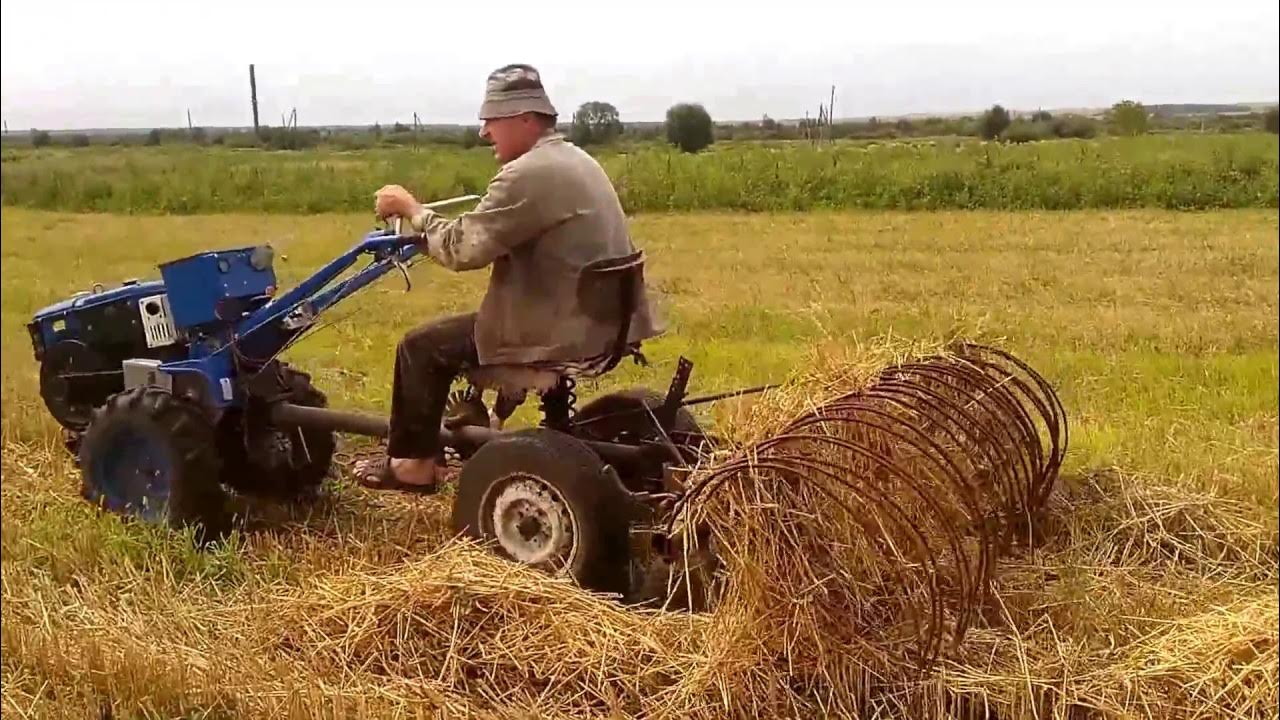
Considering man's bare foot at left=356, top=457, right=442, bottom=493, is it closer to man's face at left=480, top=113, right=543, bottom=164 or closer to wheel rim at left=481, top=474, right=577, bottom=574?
wheel rim at left=481, top=474, right=577, bottom=574

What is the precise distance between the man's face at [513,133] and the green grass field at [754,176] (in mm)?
1076

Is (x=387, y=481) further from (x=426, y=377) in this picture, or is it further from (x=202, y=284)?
(x=202, y=284)

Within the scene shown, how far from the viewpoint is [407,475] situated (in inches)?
185

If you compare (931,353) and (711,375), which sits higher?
(931,353)

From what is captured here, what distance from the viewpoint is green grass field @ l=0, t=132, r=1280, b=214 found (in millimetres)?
3918

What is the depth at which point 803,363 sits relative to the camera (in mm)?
4586

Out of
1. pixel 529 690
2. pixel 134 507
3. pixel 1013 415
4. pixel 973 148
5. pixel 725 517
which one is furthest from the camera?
pixel 973 148

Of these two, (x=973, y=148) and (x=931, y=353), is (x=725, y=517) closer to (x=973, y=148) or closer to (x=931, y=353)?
(x=931, y=353)

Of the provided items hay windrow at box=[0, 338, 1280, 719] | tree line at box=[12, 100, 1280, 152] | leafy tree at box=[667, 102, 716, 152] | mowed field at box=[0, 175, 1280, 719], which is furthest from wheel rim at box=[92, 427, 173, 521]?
leafy tree at box=[667, 102, 716, 152]

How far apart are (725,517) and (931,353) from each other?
1.52 m

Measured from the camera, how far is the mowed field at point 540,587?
3562mm

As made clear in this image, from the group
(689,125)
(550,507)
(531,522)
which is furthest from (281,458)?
(689,125)

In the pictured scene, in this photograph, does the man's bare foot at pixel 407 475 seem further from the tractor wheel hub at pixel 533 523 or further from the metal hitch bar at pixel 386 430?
the tractor wheel hub at pixel 533 523

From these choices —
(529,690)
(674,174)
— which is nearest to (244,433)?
(529,690)
